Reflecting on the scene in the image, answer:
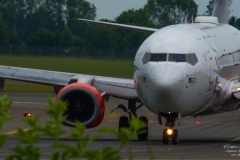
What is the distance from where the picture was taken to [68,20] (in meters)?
71.5

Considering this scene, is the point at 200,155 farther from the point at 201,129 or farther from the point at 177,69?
the point at 201,129

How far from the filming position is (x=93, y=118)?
16.7 m

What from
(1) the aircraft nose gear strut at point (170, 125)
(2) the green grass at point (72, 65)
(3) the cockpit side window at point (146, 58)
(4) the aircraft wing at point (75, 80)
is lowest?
(2) the green grass at point (72, 65)

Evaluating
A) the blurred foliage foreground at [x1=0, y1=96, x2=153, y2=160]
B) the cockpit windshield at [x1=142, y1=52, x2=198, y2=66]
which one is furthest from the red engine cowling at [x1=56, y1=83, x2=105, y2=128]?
the blurred foliage foreground at [x1=0, y1=96, x2=153, y2=160]

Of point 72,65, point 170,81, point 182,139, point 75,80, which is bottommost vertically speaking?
point 72,65

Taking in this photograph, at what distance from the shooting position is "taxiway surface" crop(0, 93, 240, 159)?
46.5 feet

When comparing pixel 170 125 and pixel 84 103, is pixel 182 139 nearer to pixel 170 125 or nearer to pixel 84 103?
pixel 170 125

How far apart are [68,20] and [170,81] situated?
57.3 meters

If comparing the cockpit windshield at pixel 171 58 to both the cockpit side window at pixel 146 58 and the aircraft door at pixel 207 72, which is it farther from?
the aircraft door at pixel 207 72

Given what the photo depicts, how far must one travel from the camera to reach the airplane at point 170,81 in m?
15.2

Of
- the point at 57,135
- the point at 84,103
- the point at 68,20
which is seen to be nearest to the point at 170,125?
Answer: the point at 84,103

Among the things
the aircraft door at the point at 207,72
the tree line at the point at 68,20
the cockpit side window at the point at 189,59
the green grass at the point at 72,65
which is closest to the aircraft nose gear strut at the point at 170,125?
the aircraft door at the point at 207,72

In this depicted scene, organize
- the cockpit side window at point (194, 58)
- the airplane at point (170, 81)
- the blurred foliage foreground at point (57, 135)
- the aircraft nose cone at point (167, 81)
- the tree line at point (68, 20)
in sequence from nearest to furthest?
the blurred foliage foreground at point (57, 135)
the aircraft nose cone at point (167, 81)
the airplane at point (170, 81)
the cockpit side window at point (194, 58)
the tree line at point (68, 20)

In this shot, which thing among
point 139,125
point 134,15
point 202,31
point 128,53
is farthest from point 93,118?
point 134,15
